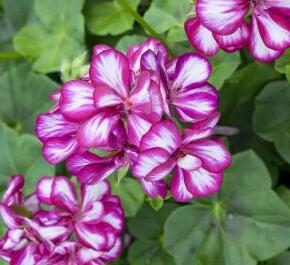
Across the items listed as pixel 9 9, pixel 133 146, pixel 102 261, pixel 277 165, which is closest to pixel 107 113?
pixel 133 146

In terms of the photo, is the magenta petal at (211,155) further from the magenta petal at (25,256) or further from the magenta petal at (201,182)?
the magenta petal at (25,256)

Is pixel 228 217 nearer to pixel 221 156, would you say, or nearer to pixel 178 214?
pixel 178 214

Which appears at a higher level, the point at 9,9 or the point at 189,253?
the point at 9,9

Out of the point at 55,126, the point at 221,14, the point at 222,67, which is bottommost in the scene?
the point at 222,67

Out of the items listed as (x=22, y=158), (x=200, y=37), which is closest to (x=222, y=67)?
(x=200, y=37)

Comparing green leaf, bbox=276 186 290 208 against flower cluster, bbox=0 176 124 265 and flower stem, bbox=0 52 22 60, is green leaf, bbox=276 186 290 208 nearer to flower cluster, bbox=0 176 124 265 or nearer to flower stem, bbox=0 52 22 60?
flower cluster, bbox=0 176 124 265

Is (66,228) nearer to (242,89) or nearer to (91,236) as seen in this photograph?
(91,236)

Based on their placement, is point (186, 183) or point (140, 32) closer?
point (186, 183)
